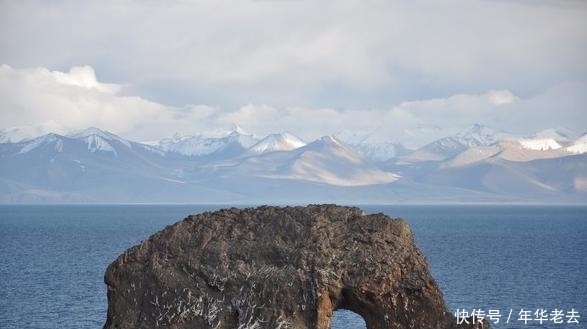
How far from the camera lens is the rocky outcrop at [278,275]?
27.4m

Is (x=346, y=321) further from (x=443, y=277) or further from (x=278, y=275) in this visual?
(x=278, y=275)

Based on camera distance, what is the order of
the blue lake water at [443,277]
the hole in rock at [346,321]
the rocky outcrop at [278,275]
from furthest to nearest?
1. the blue lake water at [443,277]
2. the hole in rock at [346,321]
3. the rocky outcrop at [278,275]

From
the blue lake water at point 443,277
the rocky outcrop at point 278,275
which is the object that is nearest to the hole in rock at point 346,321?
the blue lake water at point 443,277

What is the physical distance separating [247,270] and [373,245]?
3486mm

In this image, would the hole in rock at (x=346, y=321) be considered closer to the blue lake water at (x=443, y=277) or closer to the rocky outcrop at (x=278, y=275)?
the blue lake water at (x=443, y=277)

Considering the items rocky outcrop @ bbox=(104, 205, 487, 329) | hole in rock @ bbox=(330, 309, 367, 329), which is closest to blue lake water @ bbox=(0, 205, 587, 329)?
hole in rock @ bbox=(330, 309, 367, 329)

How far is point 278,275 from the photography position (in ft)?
90.6

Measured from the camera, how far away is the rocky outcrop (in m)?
27.4

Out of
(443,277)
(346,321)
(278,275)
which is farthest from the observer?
(443,277)

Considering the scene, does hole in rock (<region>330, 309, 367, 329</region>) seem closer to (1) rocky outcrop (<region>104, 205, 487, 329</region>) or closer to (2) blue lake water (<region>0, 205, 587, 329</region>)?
(2) blue lake water (<region>0, 205, 587, 329</region>)

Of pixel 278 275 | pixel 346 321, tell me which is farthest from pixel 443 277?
pixel 278 275

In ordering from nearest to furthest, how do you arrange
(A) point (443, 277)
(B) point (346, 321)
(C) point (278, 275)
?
(C) point (278, 275) < (B) point (346, 321) < (A) point (443, 277)

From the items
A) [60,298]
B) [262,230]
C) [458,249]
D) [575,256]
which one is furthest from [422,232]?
[262,230]

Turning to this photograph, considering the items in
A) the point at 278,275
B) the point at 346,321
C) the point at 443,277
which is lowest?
the point at 346,321
